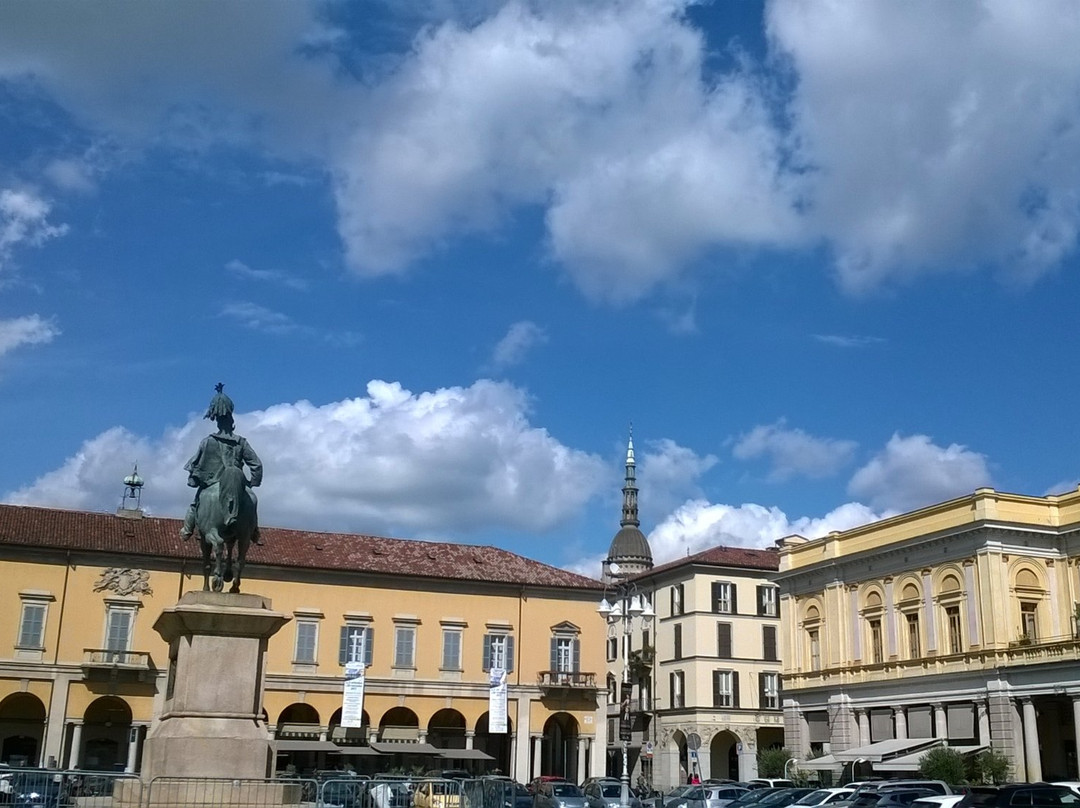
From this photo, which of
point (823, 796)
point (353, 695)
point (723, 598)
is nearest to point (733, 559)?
point (723, 598)

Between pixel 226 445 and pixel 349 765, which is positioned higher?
pixel 226 445

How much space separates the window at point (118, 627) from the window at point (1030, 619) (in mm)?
37889

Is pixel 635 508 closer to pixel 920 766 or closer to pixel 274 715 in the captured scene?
pixel 274 715

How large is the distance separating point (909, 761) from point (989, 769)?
376cm

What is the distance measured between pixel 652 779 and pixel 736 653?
975 cm

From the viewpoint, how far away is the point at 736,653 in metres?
68.6

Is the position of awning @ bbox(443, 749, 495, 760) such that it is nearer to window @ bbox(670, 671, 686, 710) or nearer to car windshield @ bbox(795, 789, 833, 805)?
window @ bbox(670, 671, 686, 710)

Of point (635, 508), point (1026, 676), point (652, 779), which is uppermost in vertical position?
point (635, 508)

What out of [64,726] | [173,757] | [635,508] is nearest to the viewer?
[173,757]

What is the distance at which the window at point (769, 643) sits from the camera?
69625 mm

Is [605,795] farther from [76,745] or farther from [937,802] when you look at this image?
[76,745]

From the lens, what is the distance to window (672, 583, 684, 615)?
70625mm

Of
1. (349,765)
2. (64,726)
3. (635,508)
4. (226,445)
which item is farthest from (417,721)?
(635,508)

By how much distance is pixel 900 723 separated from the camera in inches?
1887
